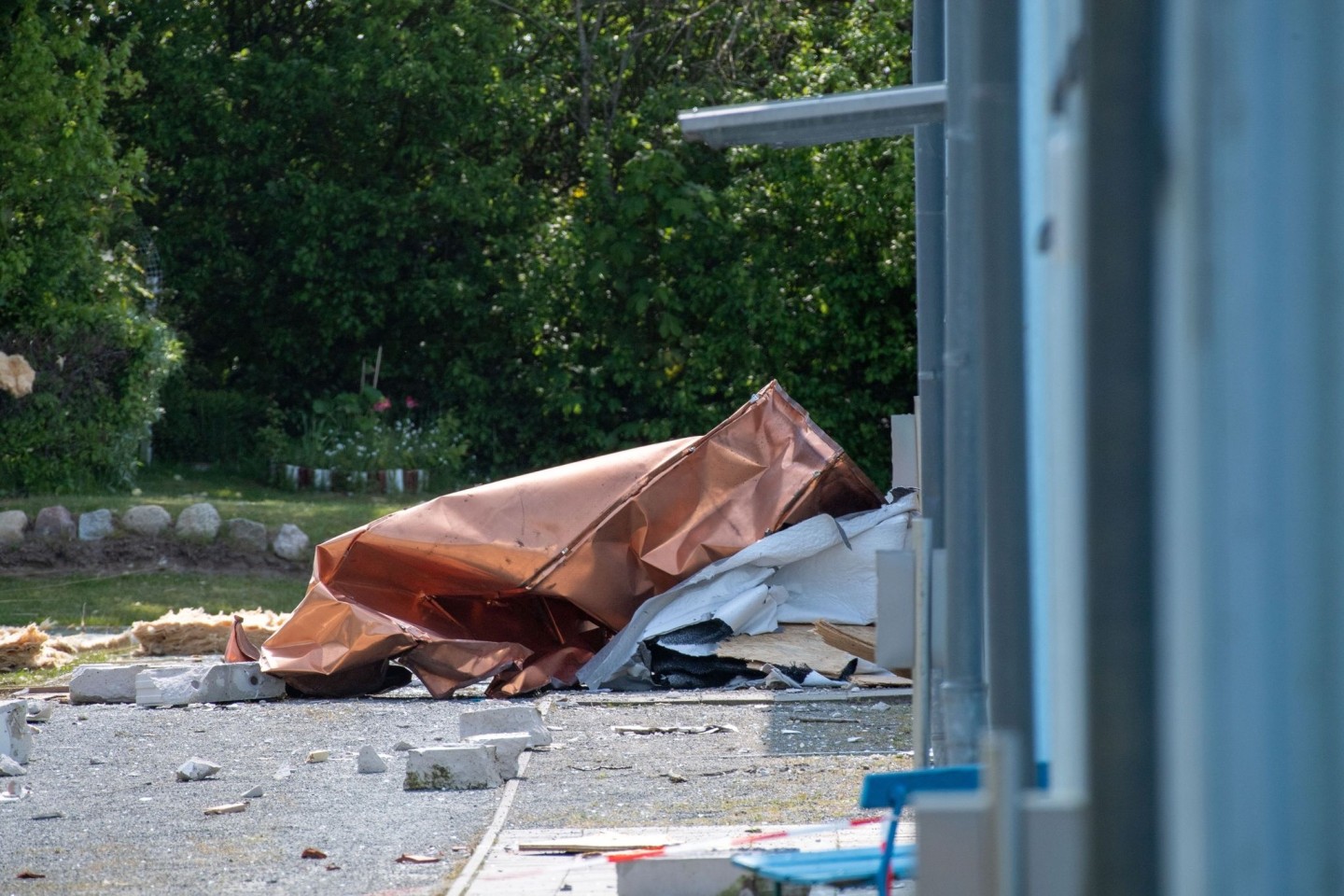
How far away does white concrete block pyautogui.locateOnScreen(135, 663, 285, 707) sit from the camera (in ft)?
30.9

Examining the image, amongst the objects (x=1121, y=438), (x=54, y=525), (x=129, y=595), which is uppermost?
(x=1121, y=438)

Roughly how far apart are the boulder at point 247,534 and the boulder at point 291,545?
0.14 meters

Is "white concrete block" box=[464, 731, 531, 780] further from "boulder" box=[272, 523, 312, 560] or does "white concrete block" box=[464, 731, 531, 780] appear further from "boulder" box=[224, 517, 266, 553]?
"boulder" box=[224, 517, 266, 553]

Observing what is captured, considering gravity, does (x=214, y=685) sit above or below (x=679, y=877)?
below

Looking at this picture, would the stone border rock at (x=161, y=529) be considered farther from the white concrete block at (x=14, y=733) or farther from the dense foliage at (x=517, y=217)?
the white concrete block at (x=14, y=733)

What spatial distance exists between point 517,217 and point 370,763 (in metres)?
17.1

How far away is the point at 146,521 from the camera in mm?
16219

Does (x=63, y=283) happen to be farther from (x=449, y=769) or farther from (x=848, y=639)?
(x=449, y=769)

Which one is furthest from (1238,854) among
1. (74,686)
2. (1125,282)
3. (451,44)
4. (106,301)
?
(451,44)

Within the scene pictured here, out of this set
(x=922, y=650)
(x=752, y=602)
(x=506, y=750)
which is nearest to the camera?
(x=922, y=650)

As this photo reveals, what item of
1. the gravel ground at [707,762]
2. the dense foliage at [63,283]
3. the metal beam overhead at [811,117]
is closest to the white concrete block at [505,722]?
the gravel ground at [707,762]

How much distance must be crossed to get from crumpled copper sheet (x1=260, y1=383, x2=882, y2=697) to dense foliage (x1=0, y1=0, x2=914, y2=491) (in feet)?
35.4

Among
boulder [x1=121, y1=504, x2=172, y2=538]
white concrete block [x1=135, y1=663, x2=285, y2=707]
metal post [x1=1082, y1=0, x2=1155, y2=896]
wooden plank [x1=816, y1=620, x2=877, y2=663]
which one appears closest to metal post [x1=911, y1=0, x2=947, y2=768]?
wooden plank [x1=816, y1=620, x2=877, y2=663]

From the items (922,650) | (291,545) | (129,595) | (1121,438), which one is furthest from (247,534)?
(1121,438)
